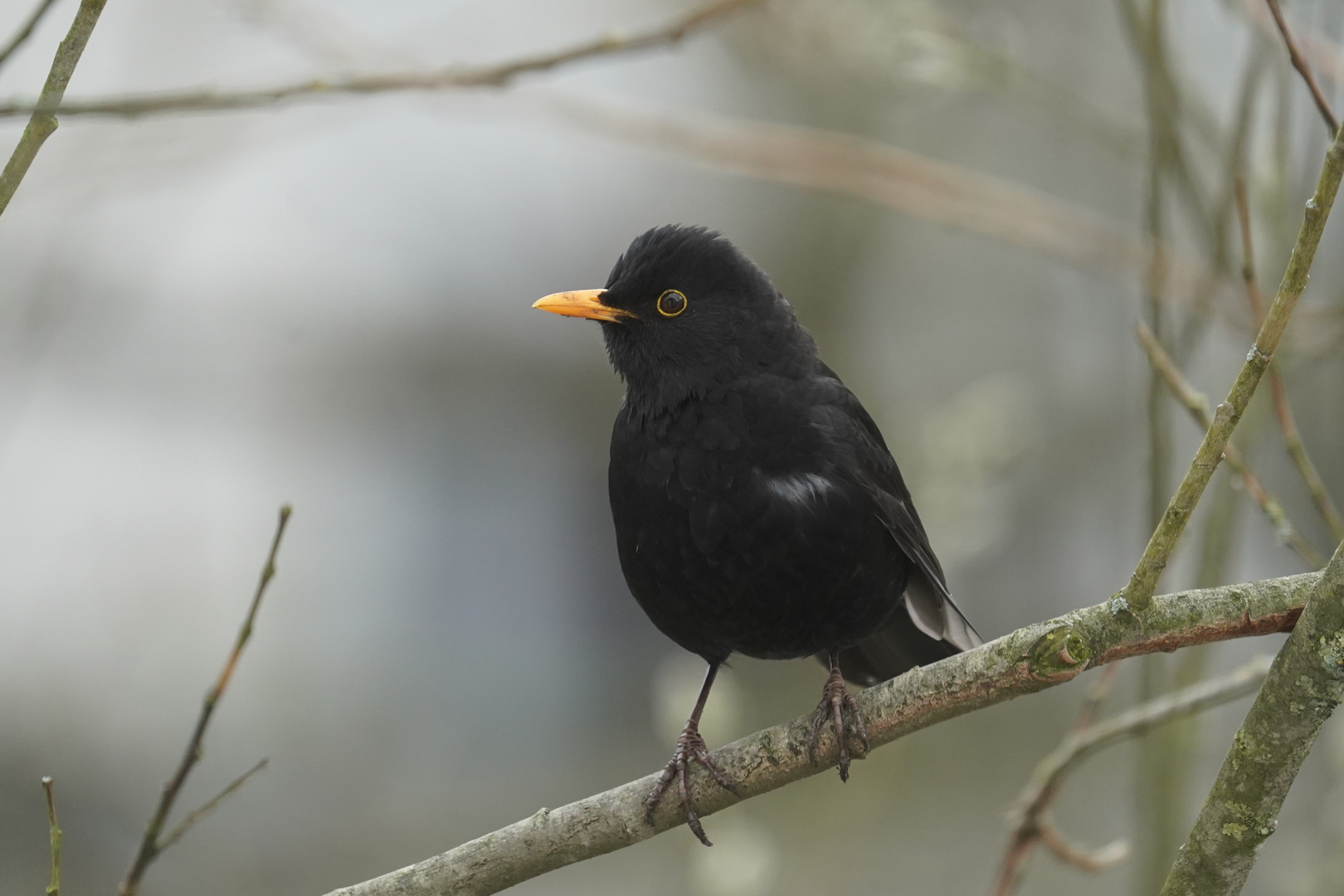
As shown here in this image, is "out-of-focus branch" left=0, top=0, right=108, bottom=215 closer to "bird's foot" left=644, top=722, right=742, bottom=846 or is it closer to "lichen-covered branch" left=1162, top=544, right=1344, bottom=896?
"bird's foot" left=644, top=722, right=742, bottom=846

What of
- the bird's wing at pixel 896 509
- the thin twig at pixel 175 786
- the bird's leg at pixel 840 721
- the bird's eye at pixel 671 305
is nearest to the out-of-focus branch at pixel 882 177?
the bird's eye at pixel 671 305

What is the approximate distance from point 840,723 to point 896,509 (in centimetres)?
72

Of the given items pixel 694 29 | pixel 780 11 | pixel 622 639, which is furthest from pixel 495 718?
pixel 694 29

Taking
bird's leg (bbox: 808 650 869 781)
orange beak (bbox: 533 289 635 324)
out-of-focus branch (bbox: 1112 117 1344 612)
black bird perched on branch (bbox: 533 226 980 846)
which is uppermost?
out-of-focus branch (bbox: 1112 117 1344 612)

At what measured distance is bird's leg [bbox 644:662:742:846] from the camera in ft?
8.81

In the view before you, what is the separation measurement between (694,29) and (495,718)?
7623mm

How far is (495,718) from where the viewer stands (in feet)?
31.4

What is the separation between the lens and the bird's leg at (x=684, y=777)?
269 cm

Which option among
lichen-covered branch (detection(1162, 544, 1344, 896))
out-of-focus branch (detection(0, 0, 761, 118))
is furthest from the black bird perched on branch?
lichen-covered branch (detection(1162, 544, 1344, 896))

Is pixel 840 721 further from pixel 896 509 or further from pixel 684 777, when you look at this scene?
pixel 896 509

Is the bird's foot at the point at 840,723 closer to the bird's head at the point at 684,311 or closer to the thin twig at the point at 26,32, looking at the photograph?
the bird's head at the point at 684,311

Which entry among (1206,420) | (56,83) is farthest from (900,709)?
(56,83)

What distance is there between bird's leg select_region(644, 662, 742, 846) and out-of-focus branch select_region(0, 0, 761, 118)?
1.66 m

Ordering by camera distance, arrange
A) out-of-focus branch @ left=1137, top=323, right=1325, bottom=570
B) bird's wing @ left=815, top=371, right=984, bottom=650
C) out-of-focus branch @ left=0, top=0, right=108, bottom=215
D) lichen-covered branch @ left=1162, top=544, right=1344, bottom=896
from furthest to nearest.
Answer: bird's wing @ left=815, top=371, right=984, bottom=650 < out-of-focus branch @ left=1137, top=323, right=1325, bottom=570 < lichen-covered branch @ left=1162, top=544, right=1344, bottom=896 < out-of-focus branch @ left=0, top=0, right=108, bottom=215
